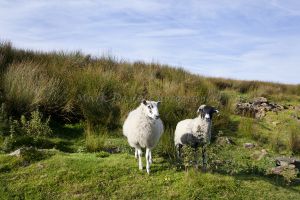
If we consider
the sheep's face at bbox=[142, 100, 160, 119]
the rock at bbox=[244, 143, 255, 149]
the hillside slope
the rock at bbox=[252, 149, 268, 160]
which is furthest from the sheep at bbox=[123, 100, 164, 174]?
the rock at bbox=[244, 143, 255, 149]

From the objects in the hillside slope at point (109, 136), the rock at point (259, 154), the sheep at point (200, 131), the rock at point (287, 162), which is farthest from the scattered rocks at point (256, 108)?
the sheep at point (200, 131)

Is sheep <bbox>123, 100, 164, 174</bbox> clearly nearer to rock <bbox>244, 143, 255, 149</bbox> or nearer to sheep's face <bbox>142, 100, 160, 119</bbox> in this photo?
sheep's face <bbox>142, 100, 160, 119</bbox>

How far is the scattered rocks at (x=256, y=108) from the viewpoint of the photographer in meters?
16.0

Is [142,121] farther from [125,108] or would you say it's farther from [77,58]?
[77,58]

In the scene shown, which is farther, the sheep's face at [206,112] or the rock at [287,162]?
the rock at [287,162]

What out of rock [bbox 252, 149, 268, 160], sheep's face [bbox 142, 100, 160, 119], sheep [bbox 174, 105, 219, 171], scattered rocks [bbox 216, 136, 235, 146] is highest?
sheep's face [bbox 142, 100, 160, 119]

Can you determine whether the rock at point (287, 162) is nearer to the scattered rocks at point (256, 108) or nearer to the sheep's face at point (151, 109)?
the sheep's face at point (151, 109)

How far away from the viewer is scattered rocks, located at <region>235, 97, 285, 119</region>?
16.0 meters

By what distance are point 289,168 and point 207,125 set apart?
2.26m

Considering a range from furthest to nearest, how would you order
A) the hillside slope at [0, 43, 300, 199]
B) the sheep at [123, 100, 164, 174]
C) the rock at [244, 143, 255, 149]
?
the rock at [244, 143, 255, 149]
the sheep at [123, 100, 164, 174]
the hillside slope at [0, 43, 300, 199]

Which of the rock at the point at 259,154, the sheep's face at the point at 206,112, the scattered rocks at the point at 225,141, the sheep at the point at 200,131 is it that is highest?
the sheep's face at the point at 206,112

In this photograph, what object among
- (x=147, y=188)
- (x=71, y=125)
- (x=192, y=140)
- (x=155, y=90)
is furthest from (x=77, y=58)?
(x=147, y=188)

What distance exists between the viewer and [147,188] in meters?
7.11

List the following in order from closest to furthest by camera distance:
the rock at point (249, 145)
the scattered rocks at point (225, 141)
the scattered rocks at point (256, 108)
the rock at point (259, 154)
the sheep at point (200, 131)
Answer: the sheep at point (200, 131)
the rock at point (259, 154)
the scattered rocks at point (225, 141)
the rock at point (249, 145)
the scattered rocks at point (256, 108)
